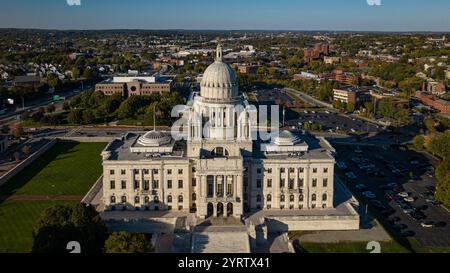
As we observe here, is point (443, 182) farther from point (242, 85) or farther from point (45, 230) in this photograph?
point (242, 85)

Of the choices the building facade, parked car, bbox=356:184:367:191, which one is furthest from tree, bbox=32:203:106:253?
parked car, bbox=356:184:367:191

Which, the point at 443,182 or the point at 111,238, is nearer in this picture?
the point at 111,238

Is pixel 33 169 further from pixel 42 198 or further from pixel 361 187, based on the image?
pixel 361 187

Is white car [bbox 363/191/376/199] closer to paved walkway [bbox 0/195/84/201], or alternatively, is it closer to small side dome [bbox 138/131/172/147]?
small side dome [bbox 138/131/172/147]

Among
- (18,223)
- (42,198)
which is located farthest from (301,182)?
(42,198)

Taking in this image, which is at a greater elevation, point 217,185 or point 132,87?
point 132,87

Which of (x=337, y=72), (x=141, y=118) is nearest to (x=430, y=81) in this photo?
(x=337, y=72)
